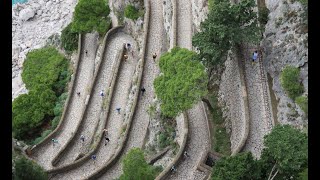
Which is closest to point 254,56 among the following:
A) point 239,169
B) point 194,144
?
point 194,144

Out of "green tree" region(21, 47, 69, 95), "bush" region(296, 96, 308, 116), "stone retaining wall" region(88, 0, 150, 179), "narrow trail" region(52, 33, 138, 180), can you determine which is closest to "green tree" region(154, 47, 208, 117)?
"stone retaining wall" region(88, 0, 150, 179)

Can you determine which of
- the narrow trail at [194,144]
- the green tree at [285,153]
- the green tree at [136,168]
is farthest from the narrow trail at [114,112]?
the green tree at [285,153]

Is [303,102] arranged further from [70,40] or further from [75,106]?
[70,40]

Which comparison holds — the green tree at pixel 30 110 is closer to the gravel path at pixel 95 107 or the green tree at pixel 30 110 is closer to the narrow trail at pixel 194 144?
the gravel path at pixel 95 107

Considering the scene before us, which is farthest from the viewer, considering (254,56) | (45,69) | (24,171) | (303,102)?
(45,69)

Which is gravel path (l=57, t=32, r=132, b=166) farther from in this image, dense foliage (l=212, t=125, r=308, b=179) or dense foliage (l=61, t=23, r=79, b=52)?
dense foliage (l=212, t=125, r=308, b=179)

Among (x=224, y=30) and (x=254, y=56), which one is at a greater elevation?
(x=224, y=30)
